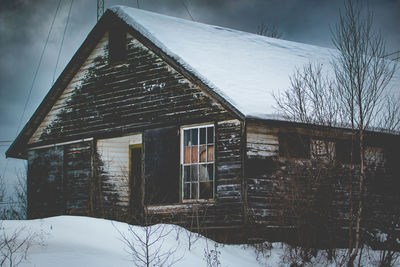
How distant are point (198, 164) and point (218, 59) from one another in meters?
3.40

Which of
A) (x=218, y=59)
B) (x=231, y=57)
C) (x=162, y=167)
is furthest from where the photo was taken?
(x=231, y=57)

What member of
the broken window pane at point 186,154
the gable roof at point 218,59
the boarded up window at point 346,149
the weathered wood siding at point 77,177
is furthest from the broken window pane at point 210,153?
the weathered wood siding at point 77,177

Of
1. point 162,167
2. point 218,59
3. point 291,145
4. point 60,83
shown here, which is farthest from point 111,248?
point 60,83

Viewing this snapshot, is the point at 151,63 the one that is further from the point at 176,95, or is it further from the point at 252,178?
the point at 252,178

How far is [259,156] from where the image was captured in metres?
9.88

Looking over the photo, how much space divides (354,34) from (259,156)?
10.8 ft

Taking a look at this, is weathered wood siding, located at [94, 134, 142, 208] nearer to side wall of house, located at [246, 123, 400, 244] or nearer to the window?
the window

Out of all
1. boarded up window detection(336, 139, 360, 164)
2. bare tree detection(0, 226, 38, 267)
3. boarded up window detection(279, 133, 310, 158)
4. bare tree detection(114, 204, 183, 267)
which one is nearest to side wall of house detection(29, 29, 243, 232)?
boarded up window detection(279, 133, 310, 158)

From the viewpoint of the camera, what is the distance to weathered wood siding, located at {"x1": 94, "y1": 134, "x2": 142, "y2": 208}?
41.0 ft

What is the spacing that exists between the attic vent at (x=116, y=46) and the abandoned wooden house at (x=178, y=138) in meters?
0.03

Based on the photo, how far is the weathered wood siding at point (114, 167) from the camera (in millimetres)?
12508

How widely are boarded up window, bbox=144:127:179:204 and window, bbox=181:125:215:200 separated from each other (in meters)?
0.22

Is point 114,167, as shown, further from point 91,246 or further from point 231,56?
point 91,246

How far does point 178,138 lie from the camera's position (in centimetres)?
1078
